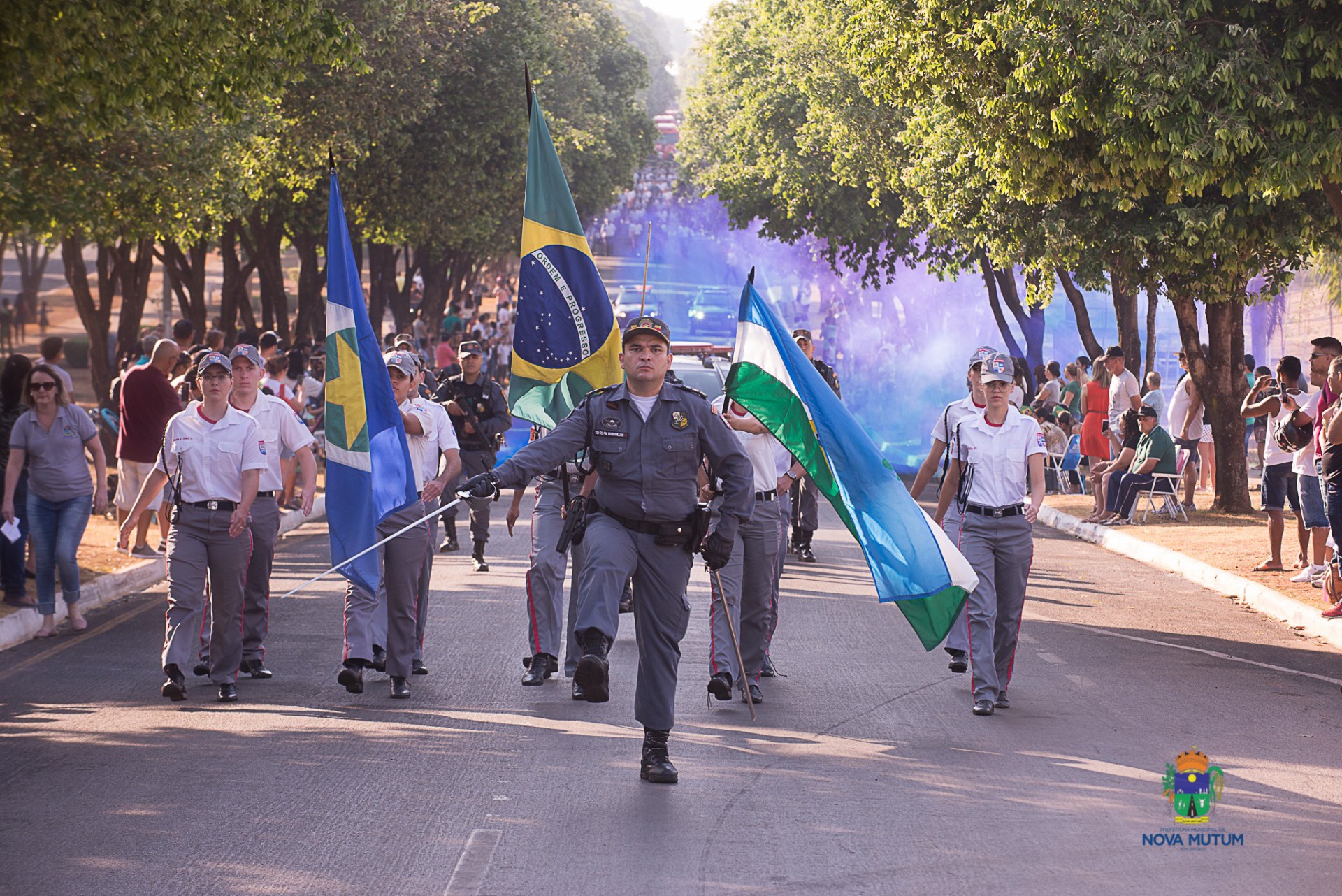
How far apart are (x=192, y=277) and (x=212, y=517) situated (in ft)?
74.5

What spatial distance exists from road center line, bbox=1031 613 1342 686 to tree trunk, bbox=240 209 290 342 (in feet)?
77.7

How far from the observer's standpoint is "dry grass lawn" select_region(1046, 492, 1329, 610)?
545 inches

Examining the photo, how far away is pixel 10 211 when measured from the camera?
1612cm

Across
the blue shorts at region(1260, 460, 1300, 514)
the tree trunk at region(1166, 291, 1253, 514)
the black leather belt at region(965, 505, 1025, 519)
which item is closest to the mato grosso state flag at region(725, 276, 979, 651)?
the black leather belt at region(965, 505, 1025, 519)

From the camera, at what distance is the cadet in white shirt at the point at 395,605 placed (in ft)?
29.1

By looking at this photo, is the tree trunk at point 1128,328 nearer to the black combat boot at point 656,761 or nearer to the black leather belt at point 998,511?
the black leather belt at point 998,511

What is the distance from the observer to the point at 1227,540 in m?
17.2

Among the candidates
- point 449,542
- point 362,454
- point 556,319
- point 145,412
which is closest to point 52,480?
point 145,412

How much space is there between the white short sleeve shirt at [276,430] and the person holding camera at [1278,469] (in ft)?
27.7

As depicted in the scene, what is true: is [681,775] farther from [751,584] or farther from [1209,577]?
[1209,577]

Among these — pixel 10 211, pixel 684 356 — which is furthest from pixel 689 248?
pixel 10 211

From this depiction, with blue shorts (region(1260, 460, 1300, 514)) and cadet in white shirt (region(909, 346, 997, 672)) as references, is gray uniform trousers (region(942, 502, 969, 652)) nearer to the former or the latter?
cadet in white shirt (region(909, 346, 997, 672))

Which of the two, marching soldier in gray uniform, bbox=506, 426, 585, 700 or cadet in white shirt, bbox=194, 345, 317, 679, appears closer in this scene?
marching soldier in gray uniform, bbox=506, 426, 585, 700

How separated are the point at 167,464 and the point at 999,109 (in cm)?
802
